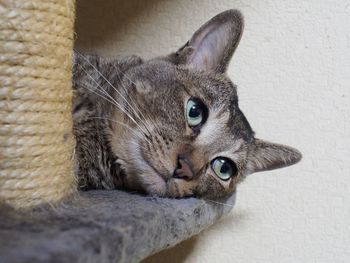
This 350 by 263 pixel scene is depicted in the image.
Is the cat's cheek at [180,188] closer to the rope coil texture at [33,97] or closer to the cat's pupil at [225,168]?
the cat's pupil at [225,168]

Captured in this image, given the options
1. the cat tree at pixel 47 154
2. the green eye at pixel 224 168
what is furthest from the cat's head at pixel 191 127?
the cat tree at pixel 47 154

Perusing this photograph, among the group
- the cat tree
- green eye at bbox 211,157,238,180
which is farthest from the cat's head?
the cat tree

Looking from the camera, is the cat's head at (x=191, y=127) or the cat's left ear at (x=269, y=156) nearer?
the cat's head at (x=191, y=127)

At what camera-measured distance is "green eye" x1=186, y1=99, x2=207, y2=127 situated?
1132mm

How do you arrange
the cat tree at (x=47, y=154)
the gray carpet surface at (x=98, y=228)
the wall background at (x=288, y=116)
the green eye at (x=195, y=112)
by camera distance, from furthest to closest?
the wall background at (x=288, y=116)
the green eye at (x=195, y=112)
the cat tree at (x=47, y=154)
the gray carpet surface at (x=98, y=228)

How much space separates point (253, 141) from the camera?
4.43 feet

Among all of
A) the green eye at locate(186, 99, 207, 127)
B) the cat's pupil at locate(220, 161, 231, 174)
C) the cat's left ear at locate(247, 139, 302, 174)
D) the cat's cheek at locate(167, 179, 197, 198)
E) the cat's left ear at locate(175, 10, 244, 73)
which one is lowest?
the cat's cheek at locate(167, 179, 197, 198)

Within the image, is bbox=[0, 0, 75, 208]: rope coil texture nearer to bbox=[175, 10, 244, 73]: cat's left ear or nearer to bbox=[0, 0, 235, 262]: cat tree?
bbox=[0, 0, 235, 262]: cat tree

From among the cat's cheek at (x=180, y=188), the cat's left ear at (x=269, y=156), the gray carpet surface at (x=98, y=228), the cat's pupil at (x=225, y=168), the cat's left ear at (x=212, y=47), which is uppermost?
the cat's left ear at (x=212, y=47)

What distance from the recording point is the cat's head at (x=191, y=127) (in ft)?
3.43

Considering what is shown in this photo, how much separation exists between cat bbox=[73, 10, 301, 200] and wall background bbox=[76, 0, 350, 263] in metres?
0.31

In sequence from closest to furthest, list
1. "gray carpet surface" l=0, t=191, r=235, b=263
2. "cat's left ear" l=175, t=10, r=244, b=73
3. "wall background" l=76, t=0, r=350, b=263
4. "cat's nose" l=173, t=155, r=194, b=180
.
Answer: "gray carpet surface" l=0, t=191, r=235, b=263 < "cat's nose" l=173, t=155, r=194, b=180 < "cat's left ear" l=175, t=10, r=244, b=73 < "wall background" l=76, t=0, r=350, b=263

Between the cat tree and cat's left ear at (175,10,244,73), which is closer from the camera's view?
the cat tree

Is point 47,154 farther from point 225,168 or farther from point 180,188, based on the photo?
point 225,168
